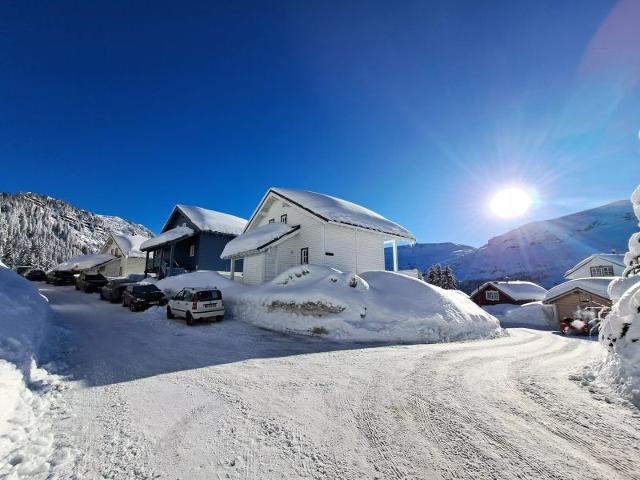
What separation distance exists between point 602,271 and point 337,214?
51.2m

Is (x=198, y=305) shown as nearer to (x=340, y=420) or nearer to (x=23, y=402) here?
(x=23, y=402)

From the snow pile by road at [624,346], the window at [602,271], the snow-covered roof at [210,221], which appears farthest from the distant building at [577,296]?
the snow-covered roof at [210,221]

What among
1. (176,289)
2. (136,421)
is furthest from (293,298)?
(176,289)

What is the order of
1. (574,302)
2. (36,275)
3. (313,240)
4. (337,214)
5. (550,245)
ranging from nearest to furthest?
(337,214) < (313,240) < (574,302) < (36,275) < (550,245)

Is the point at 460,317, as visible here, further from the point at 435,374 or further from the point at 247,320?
the point at 247,320

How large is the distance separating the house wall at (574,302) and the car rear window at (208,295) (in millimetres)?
39766

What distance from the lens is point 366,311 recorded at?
12648 millimetres

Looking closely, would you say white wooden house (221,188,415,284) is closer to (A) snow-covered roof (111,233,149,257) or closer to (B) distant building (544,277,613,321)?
(B) distant building (544,277,613,321)

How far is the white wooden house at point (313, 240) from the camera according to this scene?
19094 mm

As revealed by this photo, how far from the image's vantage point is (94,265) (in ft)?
148

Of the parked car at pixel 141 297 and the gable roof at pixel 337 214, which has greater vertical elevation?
the gable roof at pixel 337 214

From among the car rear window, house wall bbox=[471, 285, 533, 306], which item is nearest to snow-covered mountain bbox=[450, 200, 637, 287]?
house wall bbox=[471, 285, 533, 306]

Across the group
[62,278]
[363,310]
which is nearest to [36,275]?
[62,278]

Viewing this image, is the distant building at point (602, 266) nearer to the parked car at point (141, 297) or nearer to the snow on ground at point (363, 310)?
the snow on ground at point (363, 310)
